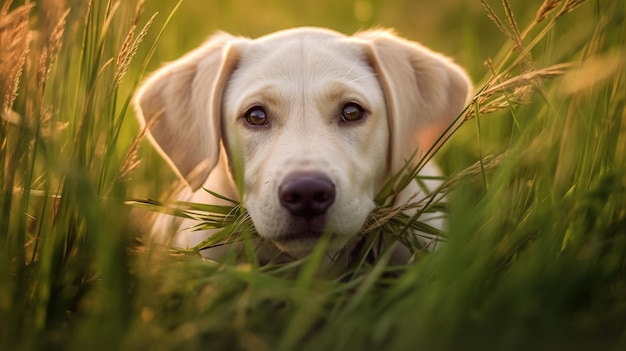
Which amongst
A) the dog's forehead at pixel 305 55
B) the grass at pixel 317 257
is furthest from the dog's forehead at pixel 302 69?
the grass at pixel 317 257

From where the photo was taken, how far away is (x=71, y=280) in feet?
7.90

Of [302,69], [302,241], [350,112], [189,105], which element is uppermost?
[302,69]

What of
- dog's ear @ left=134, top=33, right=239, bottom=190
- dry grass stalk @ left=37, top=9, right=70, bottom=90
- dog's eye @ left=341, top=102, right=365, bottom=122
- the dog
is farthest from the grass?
dog's ear @ left=134, top=33, right=239, bottom=190

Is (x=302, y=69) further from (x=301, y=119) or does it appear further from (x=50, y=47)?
(x=50, y=47)

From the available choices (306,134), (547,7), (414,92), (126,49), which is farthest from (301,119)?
(547,7)

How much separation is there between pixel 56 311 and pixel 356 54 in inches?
77.3

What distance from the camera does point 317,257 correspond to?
2.25m

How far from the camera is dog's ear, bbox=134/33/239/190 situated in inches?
141

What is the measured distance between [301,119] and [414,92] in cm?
70

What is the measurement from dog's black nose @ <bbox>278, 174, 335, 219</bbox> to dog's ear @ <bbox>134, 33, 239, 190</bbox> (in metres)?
0.69

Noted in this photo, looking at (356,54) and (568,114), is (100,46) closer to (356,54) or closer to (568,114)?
(356,54)

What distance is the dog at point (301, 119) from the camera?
2.95 meters

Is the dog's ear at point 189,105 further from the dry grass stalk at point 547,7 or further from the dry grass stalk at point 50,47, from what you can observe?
the dry grass stalk at point 547,7

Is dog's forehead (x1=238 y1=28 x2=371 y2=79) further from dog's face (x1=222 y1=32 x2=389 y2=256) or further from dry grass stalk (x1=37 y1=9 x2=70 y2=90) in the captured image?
dry grass stalk (x1=37 y1=9 x2=70 y2=90)
